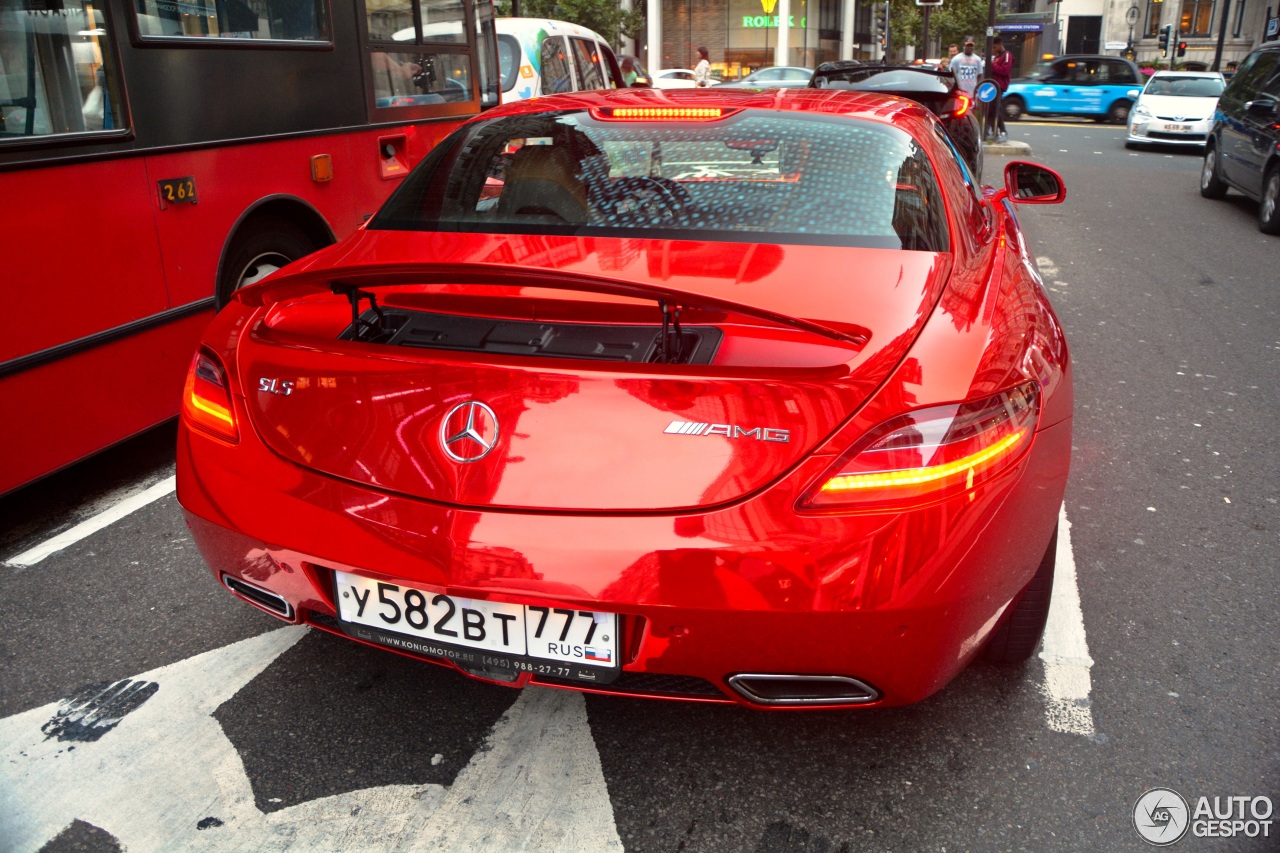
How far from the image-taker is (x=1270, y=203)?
10.2 meters

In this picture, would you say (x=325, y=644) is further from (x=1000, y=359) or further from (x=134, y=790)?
(x=1000, y=359)

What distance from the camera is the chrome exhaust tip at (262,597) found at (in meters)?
2.31

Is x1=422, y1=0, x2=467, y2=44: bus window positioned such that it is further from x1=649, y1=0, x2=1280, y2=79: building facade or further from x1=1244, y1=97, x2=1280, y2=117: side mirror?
x1=649, y1=0, x2=1280, y2=79: building facade

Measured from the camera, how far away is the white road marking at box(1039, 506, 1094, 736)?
8.54ft

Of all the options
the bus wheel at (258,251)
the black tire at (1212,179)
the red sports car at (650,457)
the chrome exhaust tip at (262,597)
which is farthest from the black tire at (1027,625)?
the black tire at (1212,179)

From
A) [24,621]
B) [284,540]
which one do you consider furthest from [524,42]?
[284,540]

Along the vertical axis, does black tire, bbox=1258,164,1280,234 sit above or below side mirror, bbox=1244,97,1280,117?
below

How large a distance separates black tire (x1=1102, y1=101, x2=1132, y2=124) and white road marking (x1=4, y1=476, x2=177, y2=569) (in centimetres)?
2791

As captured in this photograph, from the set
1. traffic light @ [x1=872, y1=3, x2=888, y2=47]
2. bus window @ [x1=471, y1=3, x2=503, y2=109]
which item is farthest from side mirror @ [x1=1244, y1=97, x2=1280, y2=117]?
traffic light @ [x1=872, y1=3, x2=888, y2=47]

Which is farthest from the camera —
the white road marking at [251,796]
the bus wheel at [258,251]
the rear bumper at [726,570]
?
the bus wheel at [258,251]

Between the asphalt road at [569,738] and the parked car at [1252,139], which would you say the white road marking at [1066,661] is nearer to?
the asphalt road at [569,738]

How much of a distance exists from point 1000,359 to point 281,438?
148 cm

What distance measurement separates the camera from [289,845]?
216cm

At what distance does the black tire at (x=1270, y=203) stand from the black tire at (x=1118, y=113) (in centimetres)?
1841
